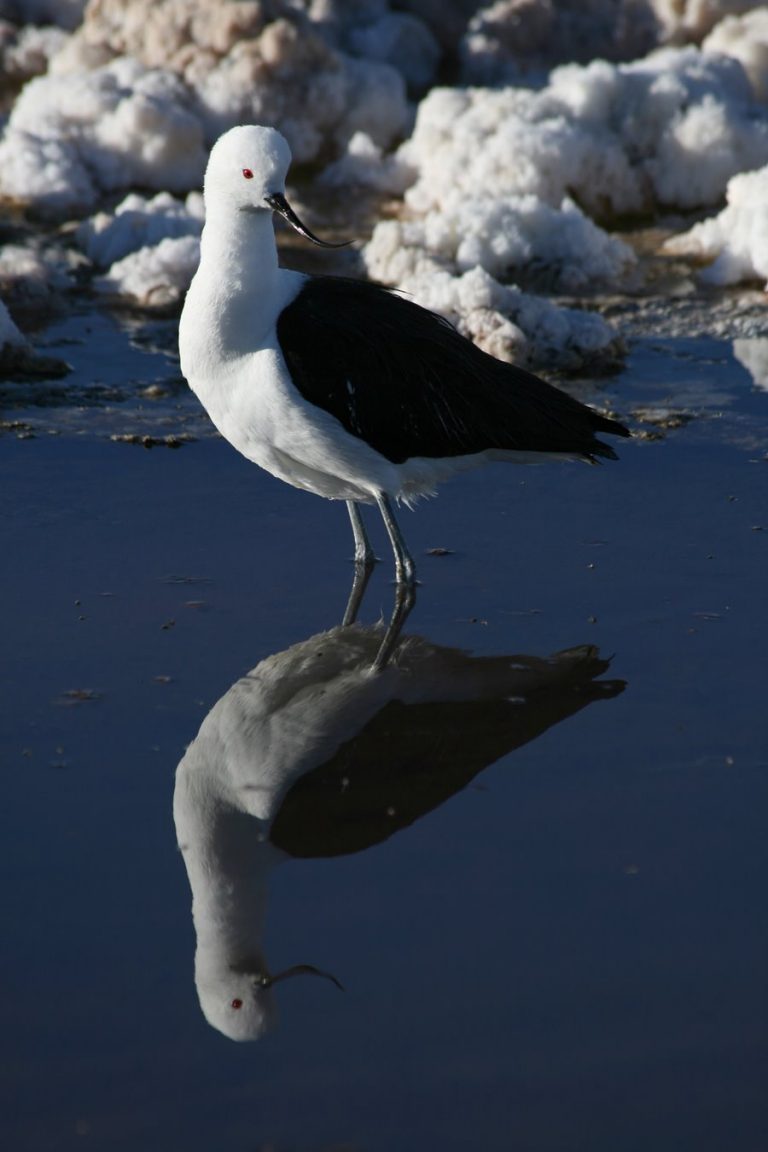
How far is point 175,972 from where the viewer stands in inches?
138

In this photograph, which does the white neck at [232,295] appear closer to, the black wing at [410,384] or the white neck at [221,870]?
the black wing at [410,384]

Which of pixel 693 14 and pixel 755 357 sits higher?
pixel 693 14

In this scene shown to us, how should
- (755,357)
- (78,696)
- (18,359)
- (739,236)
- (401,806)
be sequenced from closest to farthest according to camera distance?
(401,806) < (78,696) < (18,359) < (755,357) < (739,236)

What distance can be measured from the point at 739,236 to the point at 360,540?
4.31 metres

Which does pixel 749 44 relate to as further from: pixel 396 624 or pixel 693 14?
pixel 396 624

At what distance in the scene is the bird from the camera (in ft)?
17.3

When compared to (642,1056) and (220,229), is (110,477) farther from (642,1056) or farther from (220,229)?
(642,1056)

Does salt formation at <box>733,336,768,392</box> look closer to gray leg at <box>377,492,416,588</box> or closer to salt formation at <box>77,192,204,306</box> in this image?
gray leg at <box>377,492,416,588</box>

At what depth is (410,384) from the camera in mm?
5500

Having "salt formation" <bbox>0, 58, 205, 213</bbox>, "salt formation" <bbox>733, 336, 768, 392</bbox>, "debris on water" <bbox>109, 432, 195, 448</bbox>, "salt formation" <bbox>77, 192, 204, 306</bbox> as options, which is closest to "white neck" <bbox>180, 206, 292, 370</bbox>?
"debris on water" <bbox>109, 432, 195, 448</bbox>

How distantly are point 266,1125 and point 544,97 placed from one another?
8.15 metres

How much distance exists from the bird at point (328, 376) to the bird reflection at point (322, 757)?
1.96 feet

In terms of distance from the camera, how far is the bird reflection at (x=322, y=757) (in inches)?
143

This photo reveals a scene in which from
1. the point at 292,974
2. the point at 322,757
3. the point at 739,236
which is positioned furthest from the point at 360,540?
the point at 739,236
